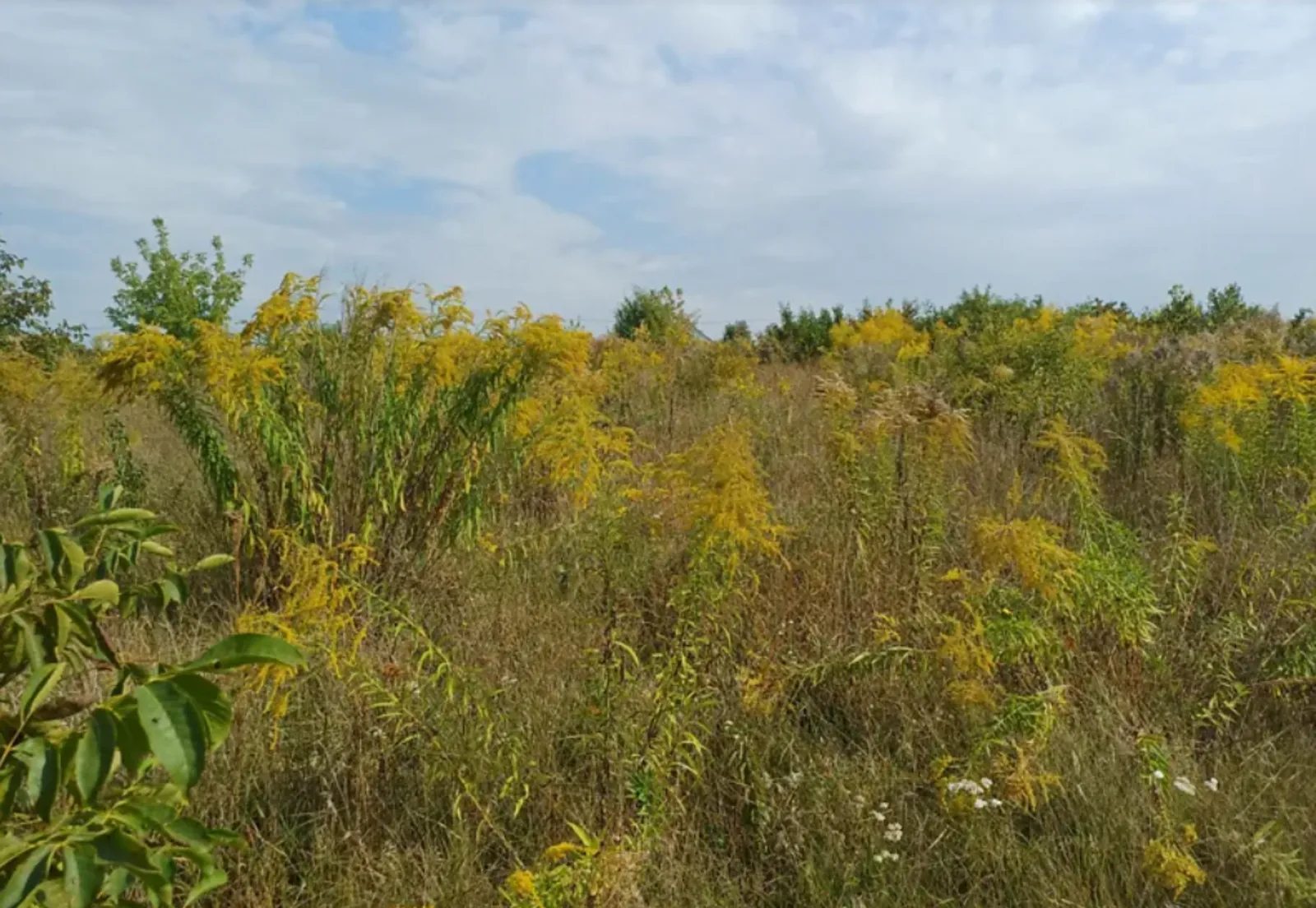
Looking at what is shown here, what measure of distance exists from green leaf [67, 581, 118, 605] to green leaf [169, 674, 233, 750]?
8.9 inches

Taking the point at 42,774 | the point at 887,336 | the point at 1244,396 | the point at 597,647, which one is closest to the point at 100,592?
the point at 42,774

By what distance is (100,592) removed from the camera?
1.16 m

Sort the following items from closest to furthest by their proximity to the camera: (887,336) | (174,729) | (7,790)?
(174,729) < (7,790) < (887,336)

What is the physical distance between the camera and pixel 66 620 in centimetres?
113

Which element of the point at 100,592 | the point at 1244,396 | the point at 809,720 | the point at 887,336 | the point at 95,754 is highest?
the point at 887,336

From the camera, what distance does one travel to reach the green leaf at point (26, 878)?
982mm

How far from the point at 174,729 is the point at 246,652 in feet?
0.34

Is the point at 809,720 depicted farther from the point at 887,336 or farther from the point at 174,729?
the point at 887,336

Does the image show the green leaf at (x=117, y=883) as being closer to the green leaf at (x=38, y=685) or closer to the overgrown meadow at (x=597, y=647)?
the overgrown meadow at (x=597, y=647)

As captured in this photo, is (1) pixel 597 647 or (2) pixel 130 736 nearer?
(2) pixel 130 736

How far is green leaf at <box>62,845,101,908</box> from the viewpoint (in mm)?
967

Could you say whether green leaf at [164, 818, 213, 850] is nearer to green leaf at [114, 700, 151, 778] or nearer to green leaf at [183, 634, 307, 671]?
green leaf at [114, 700, 151, 778]

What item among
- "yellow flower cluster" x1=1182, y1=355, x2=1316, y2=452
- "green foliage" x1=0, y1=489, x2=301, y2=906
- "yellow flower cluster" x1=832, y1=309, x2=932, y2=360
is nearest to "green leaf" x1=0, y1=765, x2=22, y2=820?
"green foliage" x1=0, y1=489, x2=301, y2=906

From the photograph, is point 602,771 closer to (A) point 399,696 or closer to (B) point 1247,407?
(A) point 399,696
